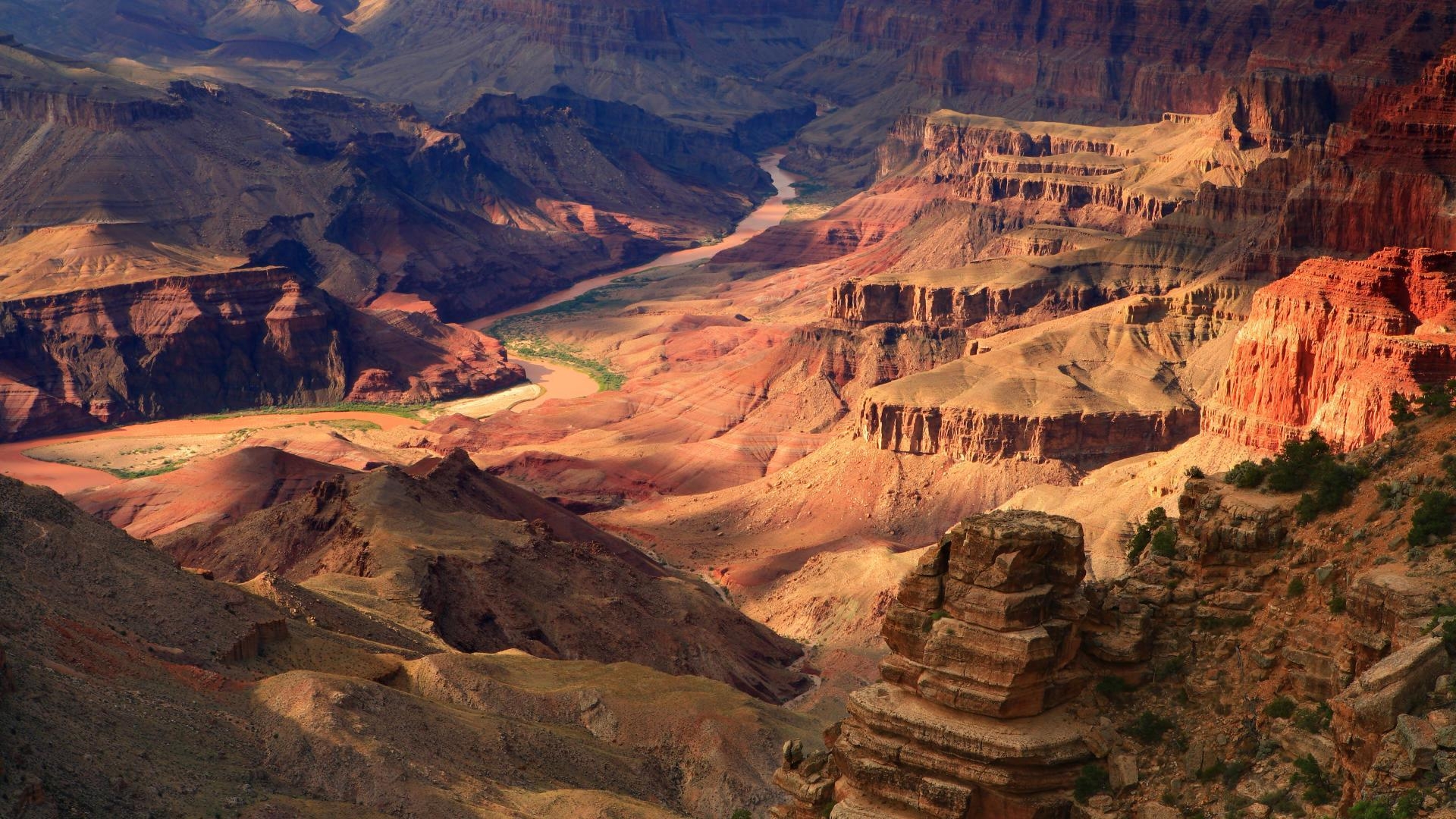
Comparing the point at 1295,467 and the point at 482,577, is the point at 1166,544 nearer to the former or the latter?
the point at 1295,467

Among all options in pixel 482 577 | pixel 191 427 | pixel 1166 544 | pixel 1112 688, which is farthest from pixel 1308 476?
pixel 191 427

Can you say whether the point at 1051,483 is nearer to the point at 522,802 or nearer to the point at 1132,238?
the point at 1132,238

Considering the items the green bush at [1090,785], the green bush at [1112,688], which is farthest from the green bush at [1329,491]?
the green bush at [1090,785]

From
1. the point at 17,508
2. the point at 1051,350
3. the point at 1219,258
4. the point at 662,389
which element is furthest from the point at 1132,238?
the point at 17,508

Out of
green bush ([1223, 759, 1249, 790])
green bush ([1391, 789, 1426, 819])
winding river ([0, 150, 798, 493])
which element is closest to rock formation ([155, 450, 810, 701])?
winding river ([0, 150, 798, 493])

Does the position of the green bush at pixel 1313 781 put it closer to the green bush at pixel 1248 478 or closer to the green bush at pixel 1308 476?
the green bush at pixel 1308 476
